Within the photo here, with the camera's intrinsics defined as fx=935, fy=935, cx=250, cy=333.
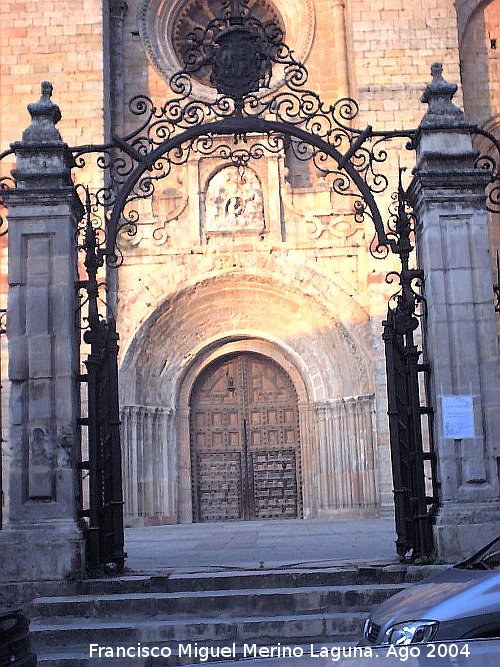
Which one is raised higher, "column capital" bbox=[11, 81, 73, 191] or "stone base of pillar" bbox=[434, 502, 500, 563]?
"column capital" bbox=[11, 81, 73, 191]

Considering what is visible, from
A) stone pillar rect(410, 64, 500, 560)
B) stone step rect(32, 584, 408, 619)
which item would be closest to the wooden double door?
stone pillar rect(410, 64, 500, 560)

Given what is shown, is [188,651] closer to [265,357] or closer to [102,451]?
[102,451]

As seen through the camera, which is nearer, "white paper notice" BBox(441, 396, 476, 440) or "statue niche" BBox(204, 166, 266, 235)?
"white paper notice" BBox(441, 396, 476, 440)

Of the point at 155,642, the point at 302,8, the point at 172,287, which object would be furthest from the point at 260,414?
the point at 155,642

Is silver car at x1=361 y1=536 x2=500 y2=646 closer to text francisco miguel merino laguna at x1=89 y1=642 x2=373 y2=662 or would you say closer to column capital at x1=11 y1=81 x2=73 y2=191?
text francisco miguel merino laguna at x1=89 y1=642 x2=373 y2=662

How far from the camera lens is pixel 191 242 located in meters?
17.5

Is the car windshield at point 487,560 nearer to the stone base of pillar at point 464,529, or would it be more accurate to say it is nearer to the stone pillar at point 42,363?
the stone base of pillar at point 464,529

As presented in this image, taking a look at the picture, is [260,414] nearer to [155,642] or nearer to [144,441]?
[144,441]

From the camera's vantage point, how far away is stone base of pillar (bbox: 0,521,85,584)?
26.6 ft

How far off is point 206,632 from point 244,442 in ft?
36.9

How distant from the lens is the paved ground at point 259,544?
938 centimetres

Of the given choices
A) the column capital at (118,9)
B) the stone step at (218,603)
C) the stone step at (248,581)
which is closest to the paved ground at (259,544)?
the stone step at (248,581)

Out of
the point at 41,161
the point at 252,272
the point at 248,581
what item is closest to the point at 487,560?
the point at 248,581

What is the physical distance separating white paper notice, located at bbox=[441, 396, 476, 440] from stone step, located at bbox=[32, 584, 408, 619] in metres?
1.59
